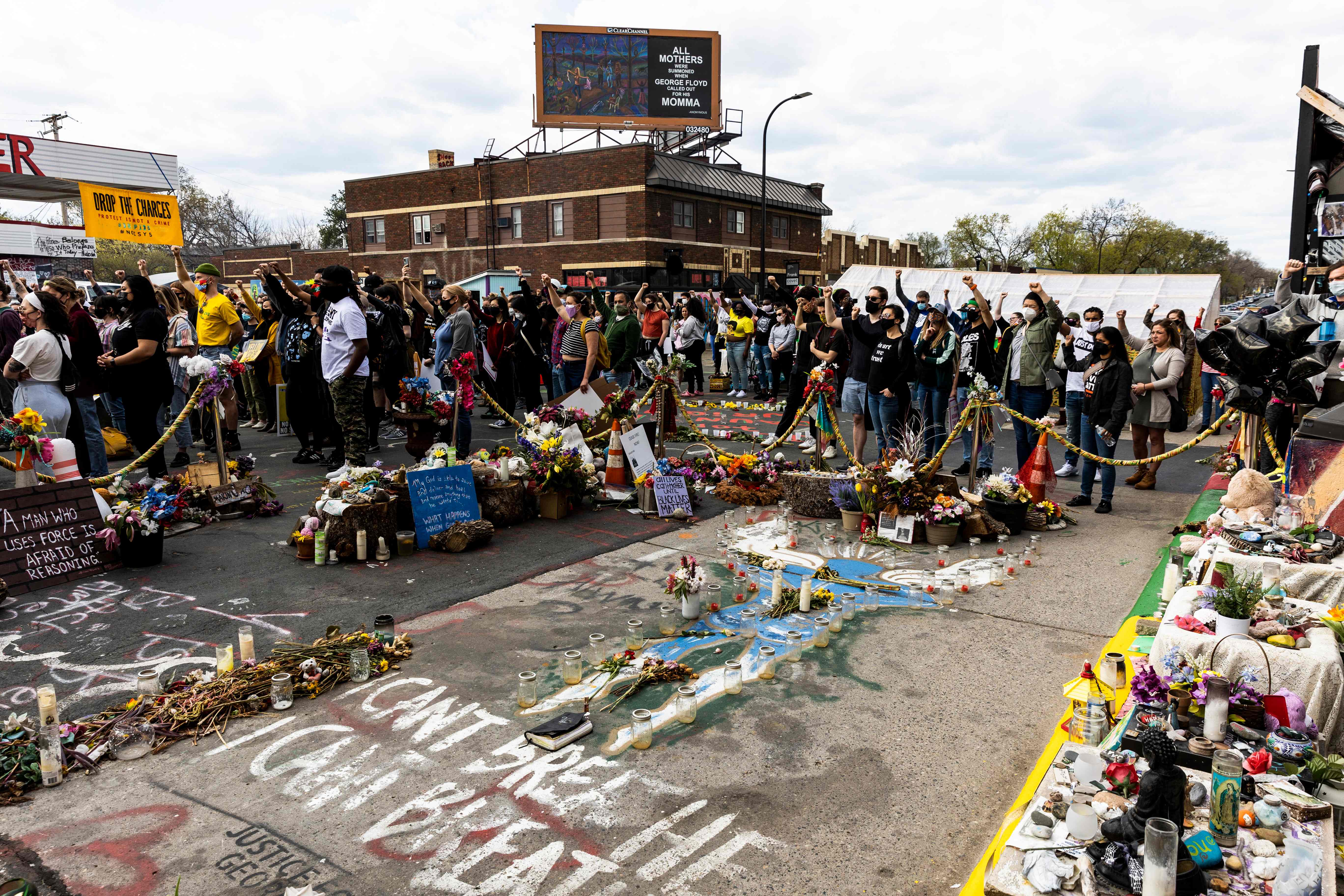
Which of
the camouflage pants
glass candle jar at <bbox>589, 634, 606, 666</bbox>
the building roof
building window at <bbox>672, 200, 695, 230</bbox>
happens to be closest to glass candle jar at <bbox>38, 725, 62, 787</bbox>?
glass candle jar at <bbox>589, 634, 606, 666</bbox>

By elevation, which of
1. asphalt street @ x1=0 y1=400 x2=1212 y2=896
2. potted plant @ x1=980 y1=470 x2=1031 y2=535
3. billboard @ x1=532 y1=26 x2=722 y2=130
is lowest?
asphalt street @ x1=0 y1=400 x2=1212 y2=896

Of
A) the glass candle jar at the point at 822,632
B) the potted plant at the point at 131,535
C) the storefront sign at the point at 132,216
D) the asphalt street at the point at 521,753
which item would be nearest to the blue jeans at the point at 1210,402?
the asphalt street at the point at 521,753

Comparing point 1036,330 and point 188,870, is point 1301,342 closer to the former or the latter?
point 1036,330

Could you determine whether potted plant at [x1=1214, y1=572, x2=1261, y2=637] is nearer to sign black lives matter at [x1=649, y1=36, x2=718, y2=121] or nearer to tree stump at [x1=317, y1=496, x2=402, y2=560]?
tree stump at [x1=317, y1=496, x2=402, y2=560]

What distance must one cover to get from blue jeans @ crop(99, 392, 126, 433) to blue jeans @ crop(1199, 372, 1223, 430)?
16080 millimetres

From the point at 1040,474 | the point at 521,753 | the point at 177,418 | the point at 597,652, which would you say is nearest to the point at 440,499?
the point at 597,652

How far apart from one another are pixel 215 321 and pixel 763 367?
35.0 feet

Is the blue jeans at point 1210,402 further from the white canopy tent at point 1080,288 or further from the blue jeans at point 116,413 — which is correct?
the blue jeans at point 116,413

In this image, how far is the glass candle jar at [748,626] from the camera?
575 centimetres

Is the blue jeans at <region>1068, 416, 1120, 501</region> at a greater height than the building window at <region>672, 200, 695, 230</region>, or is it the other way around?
the building window at <region>672, 200, 695, 230</region>

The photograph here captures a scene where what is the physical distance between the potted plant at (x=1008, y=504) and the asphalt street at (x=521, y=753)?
1212mm

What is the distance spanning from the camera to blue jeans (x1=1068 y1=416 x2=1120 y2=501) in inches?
358

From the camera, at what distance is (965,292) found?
1133 inches

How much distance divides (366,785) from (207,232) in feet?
232
